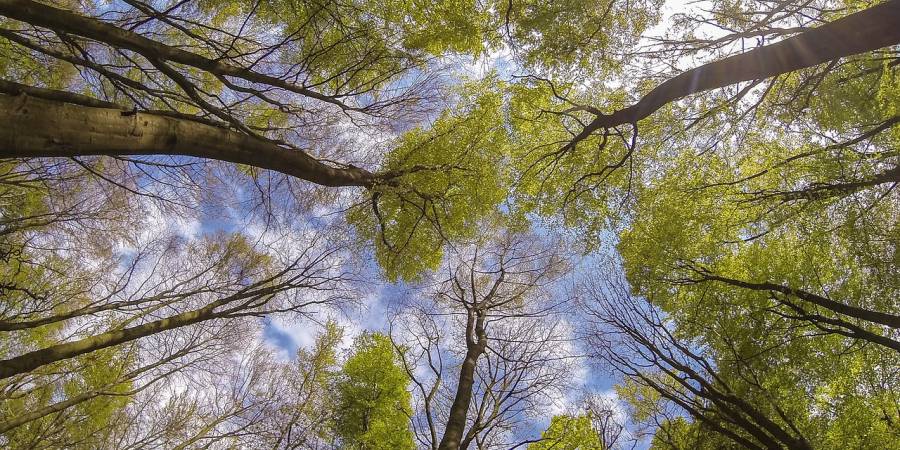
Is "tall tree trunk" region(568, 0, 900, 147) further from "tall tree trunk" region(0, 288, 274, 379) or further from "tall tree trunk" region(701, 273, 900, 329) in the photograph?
"tall tree trunk" region(0, 288, 274, 379)

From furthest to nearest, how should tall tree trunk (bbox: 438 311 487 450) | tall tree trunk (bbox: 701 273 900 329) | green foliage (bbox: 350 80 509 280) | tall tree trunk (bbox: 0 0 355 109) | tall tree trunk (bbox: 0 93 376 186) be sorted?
green foliage (bbox: 350 80 509 280) → tall tree trunk (bbox: 438 311 487 450) → tall tree trunk (bbox: 701 273 900 329) → tall tree trunk (bbox: 0 0 355 109) → tall tree trunk (bbox: 0 93 376 186)

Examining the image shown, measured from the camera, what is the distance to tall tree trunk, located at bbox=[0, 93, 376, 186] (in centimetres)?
243

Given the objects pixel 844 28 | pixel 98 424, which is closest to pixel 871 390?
pixel 844 28

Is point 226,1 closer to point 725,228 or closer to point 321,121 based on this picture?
point 321,121

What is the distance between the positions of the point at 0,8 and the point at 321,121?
333 cm

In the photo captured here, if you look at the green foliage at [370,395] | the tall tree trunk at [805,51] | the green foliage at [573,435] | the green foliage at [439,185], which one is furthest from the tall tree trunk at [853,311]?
the green foliage at [370,395]

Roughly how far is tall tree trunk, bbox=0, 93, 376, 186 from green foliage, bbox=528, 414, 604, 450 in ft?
20.2

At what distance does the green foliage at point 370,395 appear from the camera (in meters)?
9.53

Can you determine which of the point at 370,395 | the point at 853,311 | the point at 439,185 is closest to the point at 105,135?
the point at 439,185

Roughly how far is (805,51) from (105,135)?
17.8 ft

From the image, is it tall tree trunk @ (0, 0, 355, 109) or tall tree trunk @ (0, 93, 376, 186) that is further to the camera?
tall tree trunk @ (0, 0, 355, 109)

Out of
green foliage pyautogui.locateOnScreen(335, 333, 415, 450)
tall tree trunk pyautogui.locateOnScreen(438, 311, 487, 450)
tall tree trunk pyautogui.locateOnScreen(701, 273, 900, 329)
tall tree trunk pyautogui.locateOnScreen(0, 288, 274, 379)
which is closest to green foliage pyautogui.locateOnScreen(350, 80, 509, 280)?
tall tree trunk pyautogui.locateOnScreen(438, 311, 487, 450)

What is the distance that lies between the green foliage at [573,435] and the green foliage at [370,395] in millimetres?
3441

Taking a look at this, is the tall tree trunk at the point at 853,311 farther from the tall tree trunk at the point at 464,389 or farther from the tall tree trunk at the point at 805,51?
the tall tree trunk at the point at 464,389
